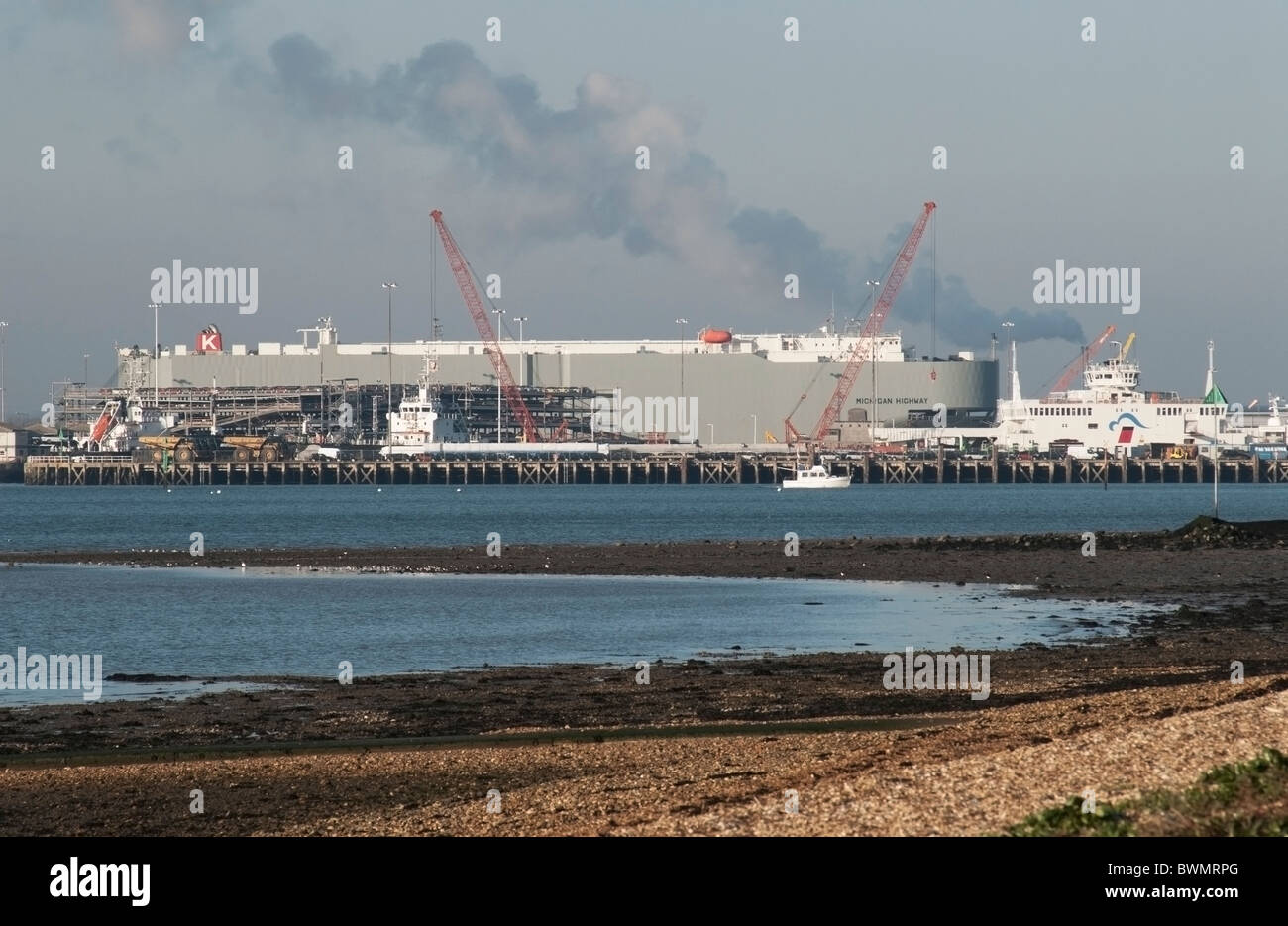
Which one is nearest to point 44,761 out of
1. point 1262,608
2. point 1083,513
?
point 1262,608

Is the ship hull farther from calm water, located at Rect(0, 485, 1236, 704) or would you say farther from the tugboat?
calm water, located at Rect(0, 485, 1236, 704)

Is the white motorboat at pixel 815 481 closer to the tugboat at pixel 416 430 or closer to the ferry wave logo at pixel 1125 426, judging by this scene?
the ferry wave logo at pixel 1125 426

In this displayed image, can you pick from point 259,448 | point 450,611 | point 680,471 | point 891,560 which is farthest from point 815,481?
point 450,611

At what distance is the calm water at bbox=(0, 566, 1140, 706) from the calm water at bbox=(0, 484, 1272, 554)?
2640 cm

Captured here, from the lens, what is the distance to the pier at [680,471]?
6821 inches

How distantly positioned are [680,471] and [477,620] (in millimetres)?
138427

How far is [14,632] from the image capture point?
35750mm

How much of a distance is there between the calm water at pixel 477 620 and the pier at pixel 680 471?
12366 cm

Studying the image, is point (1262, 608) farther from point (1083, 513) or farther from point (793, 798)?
point (1083, 513)

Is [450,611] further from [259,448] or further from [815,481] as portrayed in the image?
[259,448]

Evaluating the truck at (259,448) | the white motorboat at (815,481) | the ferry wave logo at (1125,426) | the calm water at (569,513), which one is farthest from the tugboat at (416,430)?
the ferry wave logo at (1125,426)
